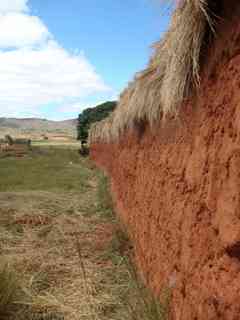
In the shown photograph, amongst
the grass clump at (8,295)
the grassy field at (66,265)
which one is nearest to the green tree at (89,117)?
the grassy field at (66,265)

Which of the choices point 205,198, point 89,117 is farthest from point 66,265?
point 89,117

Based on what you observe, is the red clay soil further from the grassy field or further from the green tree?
the green tree

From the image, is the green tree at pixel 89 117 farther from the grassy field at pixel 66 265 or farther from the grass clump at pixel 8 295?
the grass clump at pixel 8 295

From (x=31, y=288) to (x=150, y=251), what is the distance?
1.55m

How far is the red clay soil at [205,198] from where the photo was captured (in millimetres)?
2305

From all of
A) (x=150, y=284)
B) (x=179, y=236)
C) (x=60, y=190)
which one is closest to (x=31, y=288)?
(x=150, y=284)

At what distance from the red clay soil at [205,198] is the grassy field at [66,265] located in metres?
0.50

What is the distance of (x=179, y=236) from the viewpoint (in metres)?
3.38

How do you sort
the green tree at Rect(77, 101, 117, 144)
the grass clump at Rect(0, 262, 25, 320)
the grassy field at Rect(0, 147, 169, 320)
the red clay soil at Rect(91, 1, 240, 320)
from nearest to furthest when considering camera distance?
the red clay soil at Rect(91, 1, 240, 320) < the grass clump at Rect(0, 262, 25, 320) < the grassy field at Rect(0, 147, 169, 320) < the green tree at Rect(77, 101, 117, 144)

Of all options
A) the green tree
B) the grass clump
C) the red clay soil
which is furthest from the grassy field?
the green tree

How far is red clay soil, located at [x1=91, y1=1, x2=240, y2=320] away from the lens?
2305 mm

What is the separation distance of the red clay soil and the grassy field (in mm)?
498

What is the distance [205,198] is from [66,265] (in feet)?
13.2

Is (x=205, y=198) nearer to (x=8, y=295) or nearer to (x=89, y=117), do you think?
(x=8, y=295)
